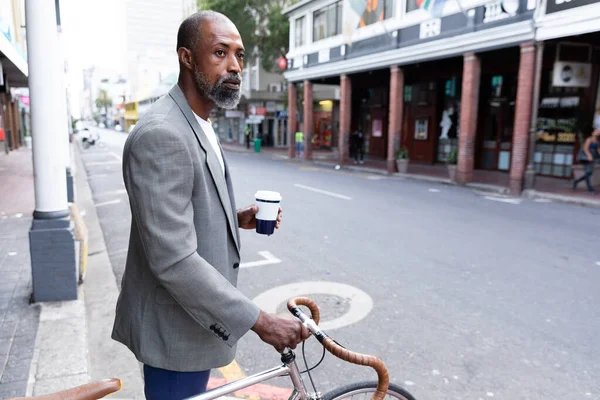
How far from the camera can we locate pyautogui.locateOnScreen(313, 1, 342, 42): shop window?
23422mm

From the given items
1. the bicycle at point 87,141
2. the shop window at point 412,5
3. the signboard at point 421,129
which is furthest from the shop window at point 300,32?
the bicycle at point 87,141

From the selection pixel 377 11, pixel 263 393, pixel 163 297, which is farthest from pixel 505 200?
pixel 163 297

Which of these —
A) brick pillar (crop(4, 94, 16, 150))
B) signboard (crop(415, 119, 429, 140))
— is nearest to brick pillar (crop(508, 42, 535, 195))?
signboard (crop(415, 119, 429, 140))

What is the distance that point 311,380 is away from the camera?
1901 millimetres

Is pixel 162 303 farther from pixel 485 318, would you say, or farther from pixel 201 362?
pixel 485 318

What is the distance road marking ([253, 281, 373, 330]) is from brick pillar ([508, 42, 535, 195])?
10418 mm

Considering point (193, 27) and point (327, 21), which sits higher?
point (327, 21)

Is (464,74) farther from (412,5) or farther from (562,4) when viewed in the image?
(412,5)

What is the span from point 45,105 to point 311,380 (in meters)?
3.90

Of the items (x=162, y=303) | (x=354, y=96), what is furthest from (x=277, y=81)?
(x=162, y=303)

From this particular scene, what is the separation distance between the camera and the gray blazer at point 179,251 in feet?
5.15

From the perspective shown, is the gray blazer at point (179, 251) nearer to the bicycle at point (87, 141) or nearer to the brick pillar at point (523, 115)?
the brick pillar at point (523, 115)

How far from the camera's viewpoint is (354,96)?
2938 centimetres

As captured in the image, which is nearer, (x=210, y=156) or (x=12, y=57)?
(x=210, y=156)
